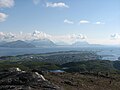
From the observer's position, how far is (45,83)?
19516 mm

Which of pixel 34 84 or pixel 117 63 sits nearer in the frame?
pixel 34 84

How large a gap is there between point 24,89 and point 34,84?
Answer: 141 centimetres

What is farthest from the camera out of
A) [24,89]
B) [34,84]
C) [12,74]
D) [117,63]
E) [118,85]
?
[117,63]

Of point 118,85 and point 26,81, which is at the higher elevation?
point 26,81

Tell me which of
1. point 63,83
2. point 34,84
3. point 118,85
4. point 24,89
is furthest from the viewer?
point 118,85

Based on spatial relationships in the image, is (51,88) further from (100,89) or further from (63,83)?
(100,89)

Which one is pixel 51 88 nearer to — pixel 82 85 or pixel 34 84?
pixel 34 84

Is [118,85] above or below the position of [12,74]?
below

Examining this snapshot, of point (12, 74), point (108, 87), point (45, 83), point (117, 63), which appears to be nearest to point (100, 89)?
point (108, 87)

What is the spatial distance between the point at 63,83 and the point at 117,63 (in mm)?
169832

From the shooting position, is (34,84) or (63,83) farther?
(63,83)

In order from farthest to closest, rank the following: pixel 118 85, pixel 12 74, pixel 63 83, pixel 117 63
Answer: pixel 117 63 → pixel 118 85 → pixel 63 83 → pixel 12 74

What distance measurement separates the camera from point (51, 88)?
18.5 meters

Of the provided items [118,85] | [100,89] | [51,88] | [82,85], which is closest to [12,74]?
[51,88]
